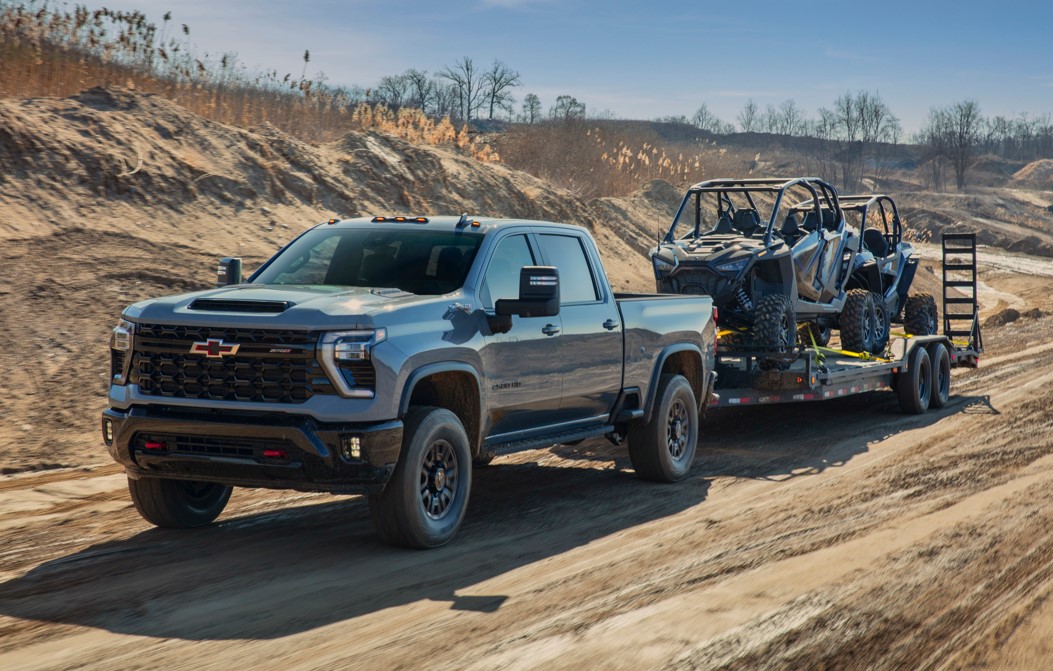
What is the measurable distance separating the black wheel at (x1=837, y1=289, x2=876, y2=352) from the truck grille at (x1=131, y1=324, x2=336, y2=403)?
10.4 m

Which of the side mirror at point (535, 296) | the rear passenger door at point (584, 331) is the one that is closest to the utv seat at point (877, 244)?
the rear passenger door at point (584, 331)

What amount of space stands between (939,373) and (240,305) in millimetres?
10964

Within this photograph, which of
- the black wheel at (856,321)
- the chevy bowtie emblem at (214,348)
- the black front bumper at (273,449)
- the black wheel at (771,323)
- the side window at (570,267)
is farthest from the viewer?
the black wheel at (856,321)

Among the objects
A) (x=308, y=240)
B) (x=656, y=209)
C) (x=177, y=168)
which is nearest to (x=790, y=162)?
(x=656, y=209)

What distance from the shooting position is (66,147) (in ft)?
56.5

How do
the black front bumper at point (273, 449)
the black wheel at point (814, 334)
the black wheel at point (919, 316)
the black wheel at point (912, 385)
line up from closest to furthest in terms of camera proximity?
the black front bumper at point (273, 449)
the black wheel at point (912, 385)
the black wheel at point (814, 334)
the black wheel at point (919, 316)

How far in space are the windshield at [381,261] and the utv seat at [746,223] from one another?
732cm

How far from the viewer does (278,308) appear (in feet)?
22.0

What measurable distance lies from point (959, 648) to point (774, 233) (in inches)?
383

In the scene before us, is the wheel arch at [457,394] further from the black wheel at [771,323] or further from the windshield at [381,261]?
the black wheel at [771,323]

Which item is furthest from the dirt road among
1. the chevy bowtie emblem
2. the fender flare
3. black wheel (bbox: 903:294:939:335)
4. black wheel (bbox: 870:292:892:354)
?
black wheel (bbox: 903:294:939:335)

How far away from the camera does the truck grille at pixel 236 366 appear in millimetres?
6512

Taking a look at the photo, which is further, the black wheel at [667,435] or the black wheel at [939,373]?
the black wheel at [939,373]

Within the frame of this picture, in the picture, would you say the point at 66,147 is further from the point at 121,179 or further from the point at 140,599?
the point at 140,599
